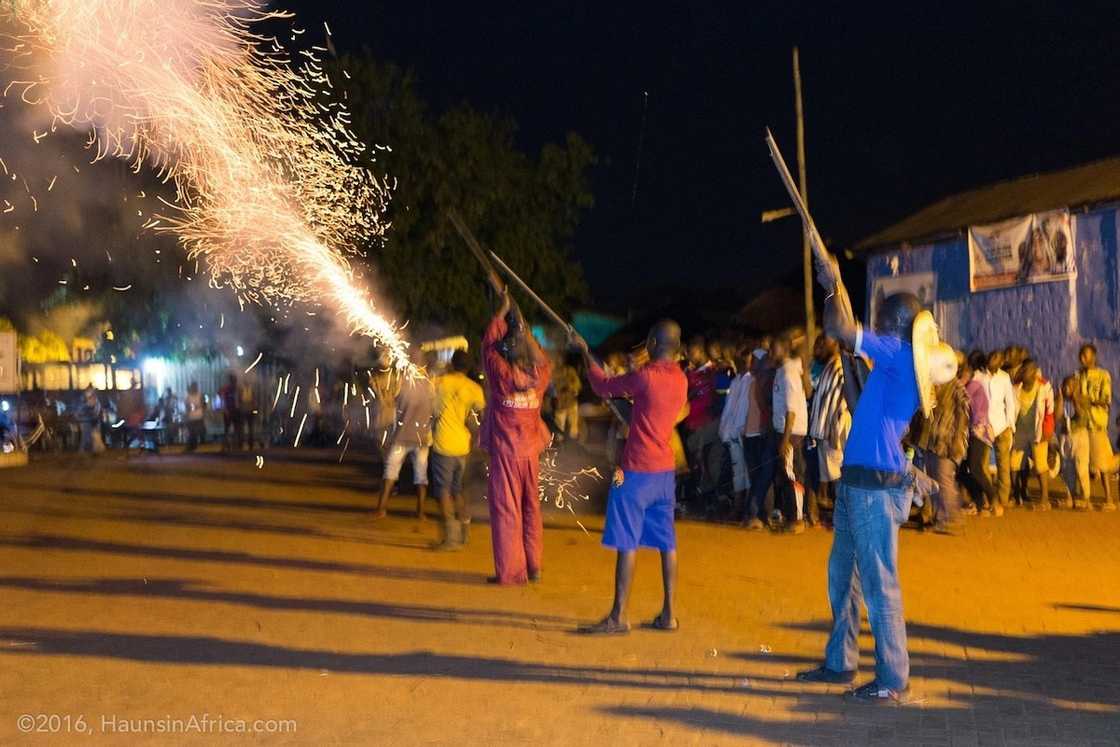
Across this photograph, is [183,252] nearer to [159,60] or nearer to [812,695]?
[159,60]

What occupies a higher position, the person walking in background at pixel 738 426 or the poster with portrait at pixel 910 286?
the poster with portrait at pixel 910 286

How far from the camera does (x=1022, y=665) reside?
709cm

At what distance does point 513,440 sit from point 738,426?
14.3ft

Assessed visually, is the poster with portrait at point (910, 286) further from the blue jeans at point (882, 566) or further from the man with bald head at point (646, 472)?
the blue jeans at point (882, 566)

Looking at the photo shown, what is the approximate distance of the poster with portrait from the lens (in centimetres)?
2358

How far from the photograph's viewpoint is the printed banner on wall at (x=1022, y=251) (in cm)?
2077

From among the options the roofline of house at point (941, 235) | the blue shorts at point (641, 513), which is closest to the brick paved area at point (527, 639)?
the blue shorts at point (641, 513)

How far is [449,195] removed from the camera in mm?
20719

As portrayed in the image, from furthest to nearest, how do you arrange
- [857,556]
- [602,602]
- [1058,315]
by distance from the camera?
[1058,315] → [602,602] → [857,556]

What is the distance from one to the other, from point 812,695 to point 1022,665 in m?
1.38

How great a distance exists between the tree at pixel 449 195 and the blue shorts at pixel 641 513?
12858mm

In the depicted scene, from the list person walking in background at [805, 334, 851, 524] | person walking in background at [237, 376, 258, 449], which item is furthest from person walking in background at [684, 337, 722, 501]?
person walking in background at [237, 376, 258, 449]

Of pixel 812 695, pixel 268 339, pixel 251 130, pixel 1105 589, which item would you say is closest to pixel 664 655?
pixel 812 695

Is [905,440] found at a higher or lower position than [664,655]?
higher
